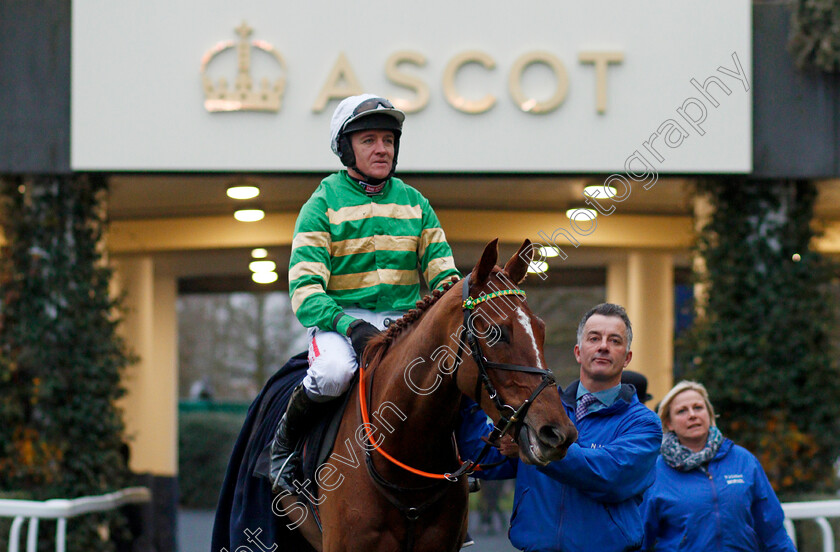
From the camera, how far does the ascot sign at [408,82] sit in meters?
7.18

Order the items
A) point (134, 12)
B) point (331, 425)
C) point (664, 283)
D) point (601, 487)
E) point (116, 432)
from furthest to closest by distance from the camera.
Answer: point (664, 283), point (116, 432), point (134, 12), point (331, 425), point (601, 487)

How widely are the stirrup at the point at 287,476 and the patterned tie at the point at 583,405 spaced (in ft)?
3.46

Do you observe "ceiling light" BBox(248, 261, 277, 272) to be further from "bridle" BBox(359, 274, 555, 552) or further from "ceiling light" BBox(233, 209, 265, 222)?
"bridle" BBox(359, 274, 555, 552)

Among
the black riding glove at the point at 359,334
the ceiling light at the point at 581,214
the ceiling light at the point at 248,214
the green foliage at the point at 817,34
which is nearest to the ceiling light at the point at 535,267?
the black riding glove at the point at 359,334

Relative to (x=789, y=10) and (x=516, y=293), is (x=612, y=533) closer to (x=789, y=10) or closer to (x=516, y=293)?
(x=516, y=293)

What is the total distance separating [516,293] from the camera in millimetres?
3014

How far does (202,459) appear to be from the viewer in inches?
714

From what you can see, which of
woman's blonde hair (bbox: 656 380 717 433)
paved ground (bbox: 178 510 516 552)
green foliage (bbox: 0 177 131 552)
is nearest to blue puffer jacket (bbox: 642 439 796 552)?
woman's blonde hair (bbox: 656 380 717 433)

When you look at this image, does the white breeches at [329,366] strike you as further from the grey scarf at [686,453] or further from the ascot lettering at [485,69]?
the ascot lettering at [485,69]

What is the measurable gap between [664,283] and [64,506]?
721cm

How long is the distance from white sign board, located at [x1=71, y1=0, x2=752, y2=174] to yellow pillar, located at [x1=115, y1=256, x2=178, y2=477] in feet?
12.1

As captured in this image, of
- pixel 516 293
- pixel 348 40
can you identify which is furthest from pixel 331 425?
pixel 348 40

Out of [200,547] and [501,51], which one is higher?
[501,51]

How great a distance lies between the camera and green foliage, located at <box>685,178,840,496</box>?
746 centimetres
